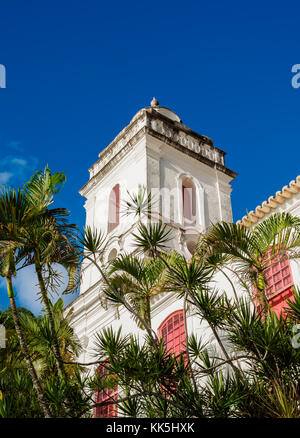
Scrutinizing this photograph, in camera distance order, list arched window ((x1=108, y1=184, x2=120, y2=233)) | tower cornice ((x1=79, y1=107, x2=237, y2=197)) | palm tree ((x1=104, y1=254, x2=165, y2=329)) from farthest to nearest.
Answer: tower cornice ((x1=79, y1=107, x2=237, y2=197))
arched window ((x1=108, y1=184, x2=120, y2=233))
palm tree ((x1=104, y1=254, x2=165, y2=329))

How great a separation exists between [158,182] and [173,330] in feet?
29.9

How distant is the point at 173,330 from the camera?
1416 cm

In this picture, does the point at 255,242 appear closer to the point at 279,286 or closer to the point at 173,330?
the point at 279,286

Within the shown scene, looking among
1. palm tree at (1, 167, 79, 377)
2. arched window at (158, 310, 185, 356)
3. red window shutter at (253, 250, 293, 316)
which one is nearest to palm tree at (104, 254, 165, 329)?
palm tree at (1, 167, 79, 377)

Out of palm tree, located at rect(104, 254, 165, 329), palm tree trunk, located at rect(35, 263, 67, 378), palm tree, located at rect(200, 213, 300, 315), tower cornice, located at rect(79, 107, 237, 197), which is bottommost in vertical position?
palm tree trunk, located at rect(35, 263, 67, 378)

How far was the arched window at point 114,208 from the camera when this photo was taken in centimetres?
2288

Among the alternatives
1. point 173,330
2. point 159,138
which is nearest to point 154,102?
point 159,138

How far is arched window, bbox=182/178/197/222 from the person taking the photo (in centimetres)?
2309

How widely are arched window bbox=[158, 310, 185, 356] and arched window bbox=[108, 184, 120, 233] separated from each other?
28.1 ft

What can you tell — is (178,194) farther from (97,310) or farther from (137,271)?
(137,271)

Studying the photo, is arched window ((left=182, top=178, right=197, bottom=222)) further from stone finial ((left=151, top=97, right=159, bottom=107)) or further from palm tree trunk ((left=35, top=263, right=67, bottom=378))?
palm tree trunk ((left=35, top=263, right=67, bottom=378))

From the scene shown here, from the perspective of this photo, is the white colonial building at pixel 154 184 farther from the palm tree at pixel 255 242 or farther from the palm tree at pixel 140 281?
the palm tree at pixel 255 242

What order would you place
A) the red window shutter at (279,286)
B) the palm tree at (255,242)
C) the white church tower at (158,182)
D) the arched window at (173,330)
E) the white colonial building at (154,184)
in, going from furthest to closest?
the white church tower at (158,182) → the white colonial building at (154,184) → the arched window at (173,330) → the red window shutter at (279,286) → the palm tree at (255,242)

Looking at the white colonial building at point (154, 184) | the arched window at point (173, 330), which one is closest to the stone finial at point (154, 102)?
the white colonial building at point (154, 184)
